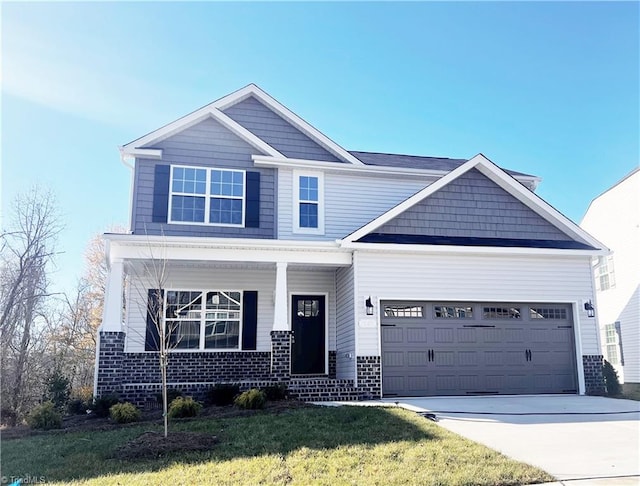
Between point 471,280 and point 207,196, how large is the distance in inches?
277

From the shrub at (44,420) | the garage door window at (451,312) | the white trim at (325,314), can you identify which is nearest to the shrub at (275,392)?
the white trim at (325,314)

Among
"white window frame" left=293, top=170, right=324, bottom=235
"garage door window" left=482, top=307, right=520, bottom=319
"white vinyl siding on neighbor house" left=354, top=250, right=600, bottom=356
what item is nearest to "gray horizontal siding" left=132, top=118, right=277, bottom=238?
"white window frame" left=293, top=170, right=324, bottom=235

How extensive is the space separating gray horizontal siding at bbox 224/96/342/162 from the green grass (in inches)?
339

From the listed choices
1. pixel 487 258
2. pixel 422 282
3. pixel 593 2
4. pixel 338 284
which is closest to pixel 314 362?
pixel 338 284

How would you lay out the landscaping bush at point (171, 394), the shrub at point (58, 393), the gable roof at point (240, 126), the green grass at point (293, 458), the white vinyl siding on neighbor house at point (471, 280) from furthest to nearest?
1. the gable roof at point (240, 126)
2. the white vinyl siding on neighbor house at point (471, 280)
3. the shrub at point (58, 393)
4. the landscaping bush at point (171, 394)
5. the green grass at point (293, 458)

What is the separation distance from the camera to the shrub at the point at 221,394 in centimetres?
1059

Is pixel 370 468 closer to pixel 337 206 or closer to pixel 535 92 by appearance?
pixel 337 206

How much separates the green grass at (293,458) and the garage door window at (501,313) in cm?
527

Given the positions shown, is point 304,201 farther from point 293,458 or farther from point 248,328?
point 293,458

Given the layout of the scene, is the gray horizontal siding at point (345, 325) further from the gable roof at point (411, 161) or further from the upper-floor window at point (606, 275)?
the upper-floor window at point (606, 275)

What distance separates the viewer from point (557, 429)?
24.3ft

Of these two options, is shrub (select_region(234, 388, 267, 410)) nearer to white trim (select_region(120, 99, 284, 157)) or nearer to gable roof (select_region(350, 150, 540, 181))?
white trim (select_region(120, 99, 284, 157))

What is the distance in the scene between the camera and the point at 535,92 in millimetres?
16531

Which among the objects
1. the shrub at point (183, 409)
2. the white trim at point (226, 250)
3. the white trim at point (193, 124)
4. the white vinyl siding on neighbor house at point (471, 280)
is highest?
the white trim at point (193, 124)
